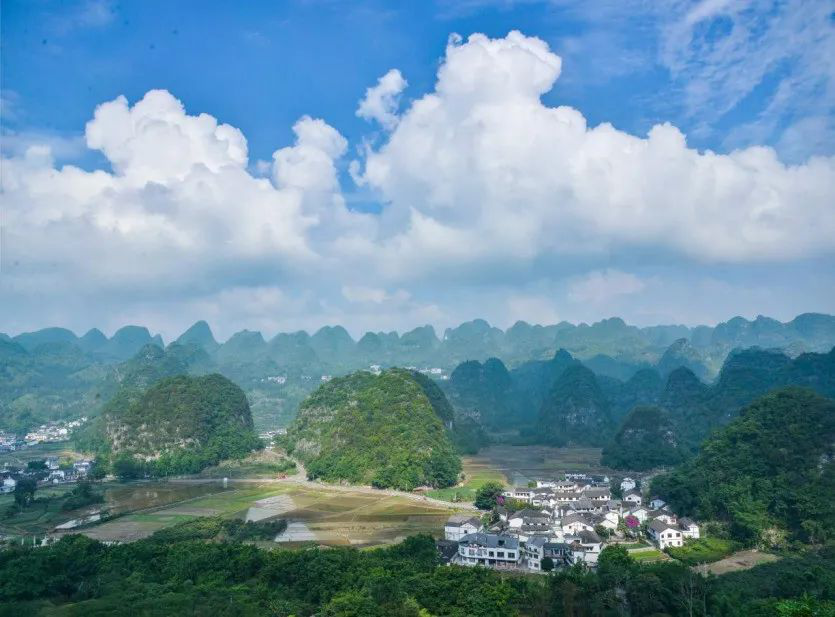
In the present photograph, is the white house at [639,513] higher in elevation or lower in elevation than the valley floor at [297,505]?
higher

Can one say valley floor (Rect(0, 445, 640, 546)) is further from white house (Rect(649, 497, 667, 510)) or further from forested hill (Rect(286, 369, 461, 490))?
white house (Rect(649, 497, 667, 510))

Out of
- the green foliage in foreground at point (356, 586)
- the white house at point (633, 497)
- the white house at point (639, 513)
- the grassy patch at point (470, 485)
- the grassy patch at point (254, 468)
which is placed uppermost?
the green foliage in foreground at point (356, 586)

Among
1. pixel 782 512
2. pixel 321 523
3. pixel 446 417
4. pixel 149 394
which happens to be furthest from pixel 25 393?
pixel 782 512

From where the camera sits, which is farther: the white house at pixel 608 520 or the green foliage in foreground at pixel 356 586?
the white house at pixel 608 520

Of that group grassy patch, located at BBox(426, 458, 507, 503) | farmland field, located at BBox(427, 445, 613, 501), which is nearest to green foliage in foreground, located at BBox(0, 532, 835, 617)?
grassy patch, located at BBox(426, 458, 507, 503)

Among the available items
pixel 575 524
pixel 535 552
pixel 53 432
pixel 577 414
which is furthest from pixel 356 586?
pixel 53 432

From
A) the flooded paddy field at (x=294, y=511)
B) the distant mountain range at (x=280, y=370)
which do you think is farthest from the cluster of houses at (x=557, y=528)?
the distant mountain range at (x=280, y=370)

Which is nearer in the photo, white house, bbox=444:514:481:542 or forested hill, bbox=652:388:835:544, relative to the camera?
forested hill, bbox=652:388:835:544

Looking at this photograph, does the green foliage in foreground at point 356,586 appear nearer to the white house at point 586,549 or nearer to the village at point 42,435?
the white house at point 586,549
